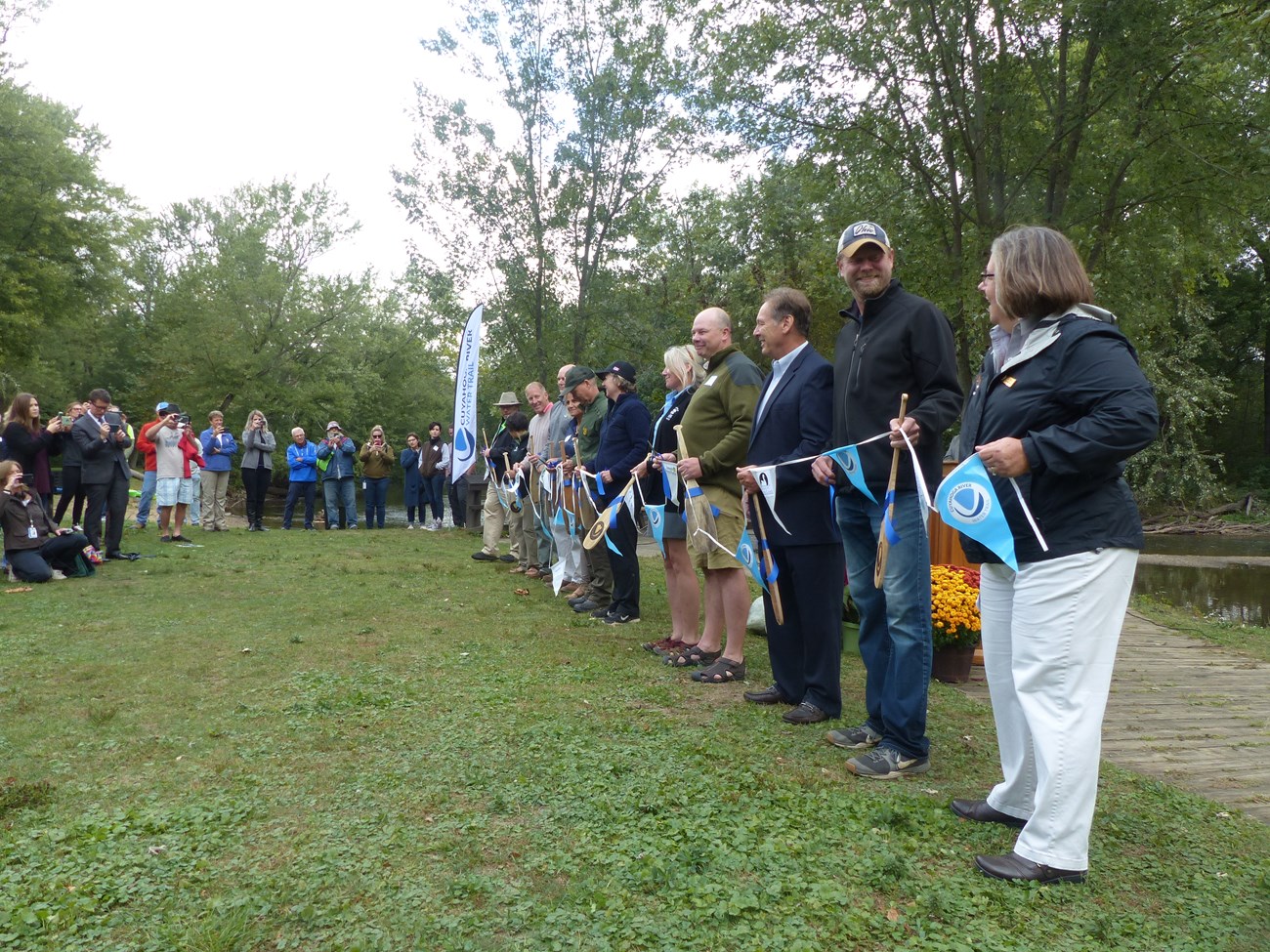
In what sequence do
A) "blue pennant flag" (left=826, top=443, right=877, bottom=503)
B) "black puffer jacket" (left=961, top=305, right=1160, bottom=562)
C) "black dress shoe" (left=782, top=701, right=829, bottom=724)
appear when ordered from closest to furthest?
"black puffer jacket" (left=961, top=305, right=1160, bottom=562) < "blue pennant flag" (left=826, top=443, right=877, bottom=503) < "black dress shoe" (left=782, top=701, right=829, bottom=724)

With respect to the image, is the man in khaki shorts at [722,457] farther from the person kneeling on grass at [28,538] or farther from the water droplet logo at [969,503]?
the person kneeling on grass at [28,538]

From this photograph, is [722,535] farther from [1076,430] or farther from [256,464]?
[256,464]

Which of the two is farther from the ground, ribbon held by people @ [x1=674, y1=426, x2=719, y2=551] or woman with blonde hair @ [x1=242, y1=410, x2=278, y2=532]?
woman with blonde hair @ [x1=242, y1=410, x2=278, y2=532]

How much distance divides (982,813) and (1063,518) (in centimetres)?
120

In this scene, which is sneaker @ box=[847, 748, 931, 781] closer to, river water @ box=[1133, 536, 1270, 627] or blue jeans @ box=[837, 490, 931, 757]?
blue jeans @ box=[837, 490, 931, 757]

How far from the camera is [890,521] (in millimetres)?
3855

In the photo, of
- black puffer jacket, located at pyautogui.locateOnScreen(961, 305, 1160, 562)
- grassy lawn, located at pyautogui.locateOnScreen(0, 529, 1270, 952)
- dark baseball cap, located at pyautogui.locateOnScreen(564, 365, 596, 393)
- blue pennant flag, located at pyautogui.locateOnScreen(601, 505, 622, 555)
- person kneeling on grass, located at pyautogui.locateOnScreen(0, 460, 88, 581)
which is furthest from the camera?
person kneeling on grass, located at pyautogui.locateOnScreen(0, 460, 88, 581)

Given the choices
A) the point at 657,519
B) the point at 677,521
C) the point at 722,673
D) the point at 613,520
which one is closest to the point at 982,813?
the point at 722,673

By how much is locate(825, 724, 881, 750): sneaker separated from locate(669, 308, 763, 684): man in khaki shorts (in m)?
1.31

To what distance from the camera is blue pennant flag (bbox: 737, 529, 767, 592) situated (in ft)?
16.3

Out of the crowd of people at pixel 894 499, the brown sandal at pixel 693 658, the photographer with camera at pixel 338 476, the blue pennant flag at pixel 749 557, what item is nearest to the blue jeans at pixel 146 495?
the photographer with camera at pixel 338 476

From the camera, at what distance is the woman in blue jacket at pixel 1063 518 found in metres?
2.81

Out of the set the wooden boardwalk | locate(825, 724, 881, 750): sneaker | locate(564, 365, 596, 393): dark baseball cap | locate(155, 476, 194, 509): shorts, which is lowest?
the wooden boardwalk

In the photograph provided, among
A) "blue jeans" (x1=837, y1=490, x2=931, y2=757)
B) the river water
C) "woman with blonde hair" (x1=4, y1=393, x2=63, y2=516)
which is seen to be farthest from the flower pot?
"woman with blonde hair" (x1=4, y1=393, x2=63, y2=516)
